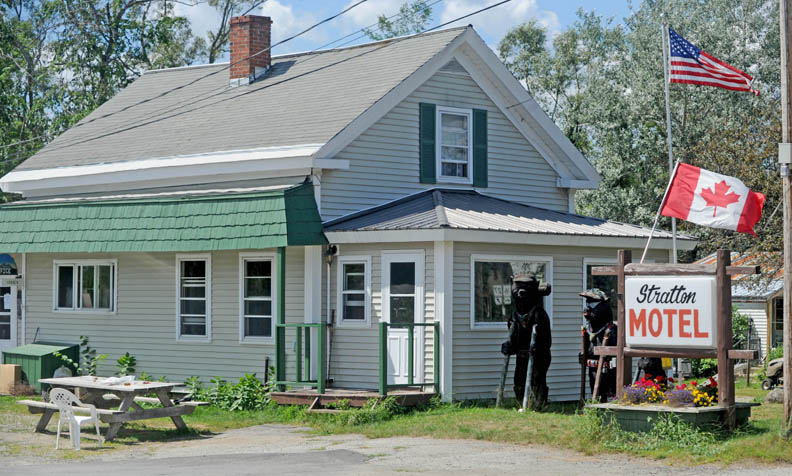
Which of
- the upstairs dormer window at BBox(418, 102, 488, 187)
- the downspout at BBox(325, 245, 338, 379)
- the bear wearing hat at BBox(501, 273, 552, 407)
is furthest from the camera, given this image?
the upstairs dormer window at BBox(418, 102, 488, 187)

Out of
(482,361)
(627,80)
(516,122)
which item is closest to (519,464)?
(482,361)

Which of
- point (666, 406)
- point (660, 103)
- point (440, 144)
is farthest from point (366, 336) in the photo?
point (660, 103)

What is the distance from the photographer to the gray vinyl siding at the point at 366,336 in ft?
57.4

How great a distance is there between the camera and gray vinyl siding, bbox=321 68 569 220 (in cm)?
1927

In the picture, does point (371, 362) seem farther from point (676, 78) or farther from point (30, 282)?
point (30, 282)

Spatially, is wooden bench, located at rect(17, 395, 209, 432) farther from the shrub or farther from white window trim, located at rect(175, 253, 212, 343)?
white window trim, located at rect(175, 253, 212, 343)

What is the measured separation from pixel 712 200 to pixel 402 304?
552cm

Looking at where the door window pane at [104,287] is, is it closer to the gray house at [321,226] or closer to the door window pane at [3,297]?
the gray house at [321,226]

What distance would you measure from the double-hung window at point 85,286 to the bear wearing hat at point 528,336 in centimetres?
882

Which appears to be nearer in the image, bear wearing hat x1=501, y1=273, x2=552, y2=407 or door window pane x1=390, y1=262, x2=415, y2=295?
bear wearing hat x1=501, y1=273, x2=552, y2=407

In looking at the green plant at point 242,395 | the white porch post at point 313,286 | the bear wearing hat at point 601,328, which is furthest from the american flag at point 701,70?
the green plant at point 242,395

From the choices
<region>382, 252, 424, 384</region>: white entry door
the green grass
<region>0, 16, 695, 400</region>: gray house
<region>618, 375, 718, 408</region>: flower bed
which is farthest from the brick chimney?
<region>618, 375, 718, 408</region>: flower bed

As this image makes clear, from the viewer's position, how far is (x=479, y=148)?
21250 mm

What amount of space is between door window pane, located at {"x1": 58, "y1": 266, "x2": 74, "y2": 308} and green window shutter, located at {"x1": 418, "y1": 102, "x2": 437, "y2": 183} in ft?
25.7
